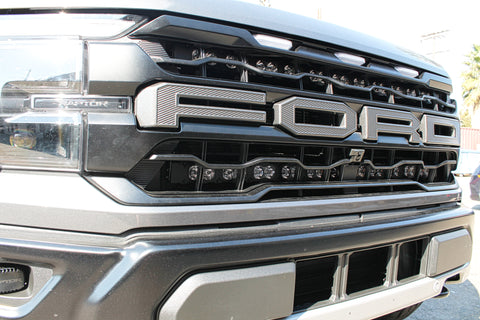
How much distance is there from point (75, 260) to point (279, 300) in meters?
→ 0.71

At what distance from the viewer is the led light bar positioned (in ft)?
4.72

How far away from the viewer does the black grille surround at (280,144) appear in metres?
1.24

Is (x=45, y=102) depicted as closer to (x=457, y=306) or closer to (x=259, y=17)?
(x=259, y=17)

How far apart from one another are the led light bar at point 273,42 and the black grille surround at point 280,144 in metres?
0.04

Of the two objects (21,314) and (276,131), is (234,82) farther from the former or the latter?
(21,314)

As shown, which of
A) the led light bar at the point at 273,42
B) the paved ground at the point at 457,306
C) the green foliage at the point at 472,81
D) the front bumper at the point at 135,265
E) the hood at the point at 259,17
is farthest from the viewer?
the green foliage at the point at 472,81

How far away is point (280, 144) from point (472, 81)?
3134cm

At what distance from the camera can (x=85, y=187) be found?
43.6 inches

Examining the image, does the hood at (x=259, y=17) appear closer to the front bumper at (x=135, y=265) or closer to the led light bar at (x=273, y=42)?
the led light bar at (x=273, y=42)

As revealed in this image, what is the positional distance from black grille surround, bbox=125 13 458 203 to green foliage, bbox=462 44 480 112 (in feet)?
96.8

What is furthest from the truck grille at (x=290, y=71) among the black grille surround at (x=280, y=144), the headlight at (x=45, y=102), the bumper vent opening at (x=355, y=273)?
the bumper vent opening at (x=355, y=273)

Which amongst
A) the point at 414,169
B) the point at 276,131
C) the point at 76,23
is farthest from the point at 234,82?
the point at 414,169

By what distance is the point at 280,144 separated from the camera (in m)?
1.41

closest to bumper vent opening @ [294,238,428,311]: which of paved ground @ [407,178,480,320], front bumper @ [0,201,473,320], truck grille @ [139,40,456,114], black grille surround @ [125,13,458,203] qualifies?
front bumper @ [0,201,473,320]
